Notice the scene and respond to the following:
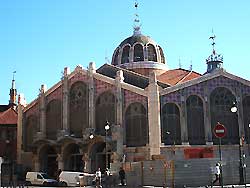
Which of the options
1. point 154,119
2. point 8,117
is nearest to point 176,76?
point 154,119

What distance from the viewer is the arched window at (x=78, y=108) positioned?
161 ft

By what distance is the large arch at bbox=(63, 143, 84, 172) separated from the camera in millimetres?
49878

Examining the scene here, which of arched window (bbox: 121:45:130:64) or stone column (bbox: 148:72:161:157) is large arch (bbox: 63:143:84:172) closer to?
stone column (bbox: 148:72:161:157)

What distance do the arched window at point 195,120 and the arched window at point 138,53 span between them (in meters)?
16.7

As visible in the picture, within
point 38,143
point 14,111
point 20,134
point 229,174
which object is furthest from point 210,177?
point 14,111

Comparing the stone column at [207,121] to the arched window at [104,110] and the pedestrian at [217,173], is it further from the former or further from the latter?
the pedestrian at [217,173]

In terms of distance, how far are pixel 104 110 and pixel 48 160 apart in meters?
11.1

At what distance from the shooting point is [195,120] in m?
44.4

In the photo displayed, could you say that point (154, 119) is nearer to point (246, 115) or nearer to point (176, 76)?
point (246, 115)

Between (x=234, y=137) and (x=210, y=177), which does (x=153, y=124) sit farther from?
(x=210, y=177)

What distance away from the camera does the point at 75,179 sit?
39.6 meters

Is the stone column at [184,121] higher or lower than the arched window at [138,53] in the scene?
lower

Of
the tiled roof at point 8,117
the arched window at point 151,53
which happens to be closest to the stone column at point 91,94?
the arched window at point 151,53

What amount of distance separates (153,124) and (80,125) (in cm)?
1004
